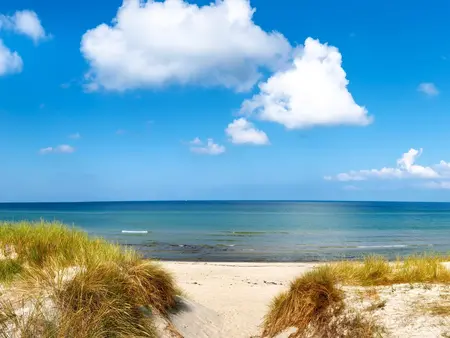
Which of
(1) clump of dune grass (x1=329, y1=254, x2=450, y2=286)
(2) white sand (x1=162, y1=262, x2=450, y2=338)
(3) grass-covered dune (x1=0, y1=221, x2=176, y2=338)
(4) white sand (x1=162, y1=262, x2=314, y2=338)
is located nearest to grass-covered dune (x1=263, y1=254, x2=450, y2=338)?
(1) clump of dune grass (x1=329, y1=254, x2=450, y2=286)

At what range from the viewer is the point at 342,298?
25.5 feet

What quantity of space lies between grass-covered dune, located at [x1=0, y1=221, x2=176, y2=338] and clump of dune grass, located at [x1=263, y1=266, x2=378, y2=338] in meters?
2.26

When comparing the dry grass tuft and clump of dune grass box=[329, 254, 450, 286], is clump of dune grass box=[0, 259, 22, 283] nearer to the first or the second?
the dry grass tuft

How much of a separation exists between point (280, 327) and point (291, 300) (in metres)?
0.55

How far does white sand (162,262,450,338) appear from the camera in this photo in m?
6.49

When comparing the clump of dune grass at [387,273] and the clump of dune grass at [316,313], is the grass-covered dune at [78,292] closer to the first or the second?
the clump of dune grass at [316,313]

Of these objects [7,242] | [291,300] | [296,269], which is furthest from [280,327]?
[296,269]

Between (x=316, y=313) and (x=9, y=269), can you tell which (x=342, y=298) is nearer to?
(x=316, y=313)

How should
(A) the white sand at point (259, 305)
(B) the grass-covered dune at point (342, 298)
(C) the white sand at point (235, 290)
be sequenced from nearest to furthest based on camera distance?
1. (A) the white sand at point (259, 305)
2. (B) the grass-covered dune at point (342, 298)
3. (C) the white sand at point (235, 290)

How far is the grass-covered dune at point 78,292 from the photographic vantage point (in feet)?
18.6

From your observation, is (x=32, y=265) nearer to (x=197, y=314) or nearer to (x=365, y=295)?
(x=197, y=314)

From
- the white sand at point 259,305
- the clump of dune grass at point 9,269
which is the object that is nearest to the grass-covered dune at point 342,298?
the white sand at point 259,305

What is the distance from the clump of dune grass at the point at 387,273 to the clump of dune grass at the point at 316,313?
0.41 meters

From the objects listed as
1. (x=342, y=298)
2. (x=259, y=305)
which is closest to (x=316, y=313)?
(x=342, y=298)
